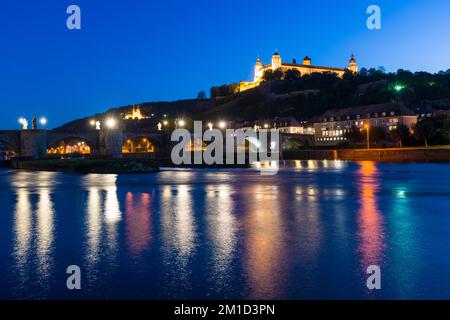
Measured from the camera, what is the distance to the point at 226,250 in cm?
1021

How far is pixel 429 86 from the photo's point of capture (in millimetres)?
143625

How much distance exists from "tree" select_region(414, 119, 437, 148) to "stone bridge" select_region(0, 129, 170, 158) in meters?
51.0

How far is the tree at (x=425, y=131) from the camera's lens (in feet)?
252

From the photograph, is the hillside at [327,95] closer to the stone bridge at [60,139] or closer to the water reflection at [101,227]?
the stone bridge at [60,139]

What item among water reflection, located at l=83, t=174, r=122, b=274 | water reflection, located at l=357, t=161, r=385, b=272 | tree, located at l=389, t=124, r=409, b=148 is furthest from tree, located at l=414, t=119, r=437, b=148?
water reflection, located at l=83, t=174, r=122, b=274

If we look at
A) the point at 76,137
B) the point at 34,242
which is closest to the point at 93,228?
the point at 34,242

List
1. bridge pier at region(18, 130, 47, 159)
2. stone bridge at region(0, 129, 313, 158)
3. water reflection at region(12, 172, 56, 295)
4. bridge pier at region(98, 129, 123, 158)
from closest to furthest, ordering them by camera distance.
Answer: water reflection at region(12, 172, 56, 295) < bridge pier at region(18, 130, 47, 159) < stone bridge at region(0, 129, 313, 158) < bridge pier at region(98, 129, 123, 158)

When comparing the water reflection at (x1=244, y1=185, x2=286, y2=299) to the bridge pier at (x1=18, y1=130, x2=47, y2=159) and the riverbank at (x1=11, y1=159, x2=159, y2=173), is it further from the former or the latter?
the bridge pier at (x1=18, y1=130, x2=47, y2=159)

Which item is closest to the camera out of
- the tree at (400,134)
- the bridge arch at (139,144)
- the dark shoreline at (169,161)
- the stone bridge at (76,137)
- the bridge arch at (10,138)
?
the dark shoreline at (169,161)

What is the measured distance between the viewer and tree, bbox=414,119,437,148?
252ft

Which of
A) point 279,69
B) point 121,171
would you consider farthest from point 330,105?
point 121,171

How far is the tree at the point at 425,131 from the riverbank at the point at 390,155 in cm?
616

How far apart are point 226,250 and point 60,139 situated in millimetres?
81665

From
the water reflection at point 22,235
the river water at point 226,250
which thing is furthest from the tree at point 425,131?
the water reflection at point 22,235
